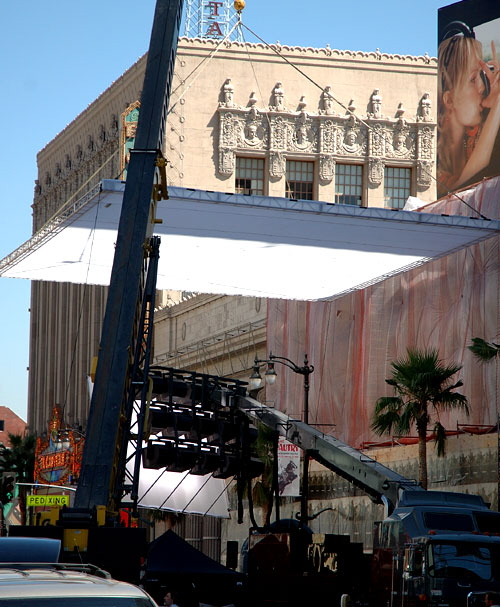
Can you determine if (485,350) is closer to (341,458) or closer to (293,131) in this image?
(341,458)

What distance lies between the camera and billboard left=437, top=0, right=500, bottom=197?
183ft

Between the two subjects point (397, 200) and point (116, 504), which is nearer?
point (116, 504)

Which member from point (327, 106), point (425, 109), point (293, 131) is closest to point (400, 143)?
point (425, 109)

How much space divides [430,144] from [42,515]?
2270 inches

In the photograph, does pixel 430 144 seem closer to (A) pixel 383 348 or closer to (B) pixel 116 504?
(A) pixel 383 348

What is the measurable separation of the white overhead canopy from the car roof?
74.8ft

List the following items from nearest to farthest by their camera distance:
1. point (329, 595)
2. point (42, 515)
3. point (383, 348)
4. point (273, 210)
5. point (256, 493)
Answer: point (42, 515)
point (329, 595)
point (273, 210)
point (383, 348)
point (256, 493)

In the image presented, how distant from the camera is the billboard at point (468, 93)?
183ft

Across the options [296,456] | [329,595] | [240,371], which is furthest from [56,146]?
[329,595]

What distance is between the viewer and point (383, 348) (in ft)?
151

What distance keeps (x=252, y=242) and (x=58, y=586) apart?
2898 cm

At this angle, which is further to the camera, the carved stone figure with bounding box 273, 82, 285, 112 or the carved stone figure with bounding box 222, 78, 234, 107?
the carved stone figure with bounding box 273, 82, 285, 112

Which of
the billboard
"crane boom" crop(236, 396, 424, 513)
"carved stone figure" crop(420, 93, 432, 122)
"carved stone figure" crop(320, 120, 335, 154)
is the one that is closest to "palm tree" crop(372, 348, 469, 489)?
"crane boom" crop(236, 396, 424, 513)

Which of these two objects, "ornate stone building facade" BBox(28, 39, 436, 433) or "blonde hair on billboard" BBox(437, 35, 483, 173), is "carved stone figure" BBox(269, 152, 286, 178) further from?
"blonde hair on billboard" BBox(437, 35, 483, 173)
